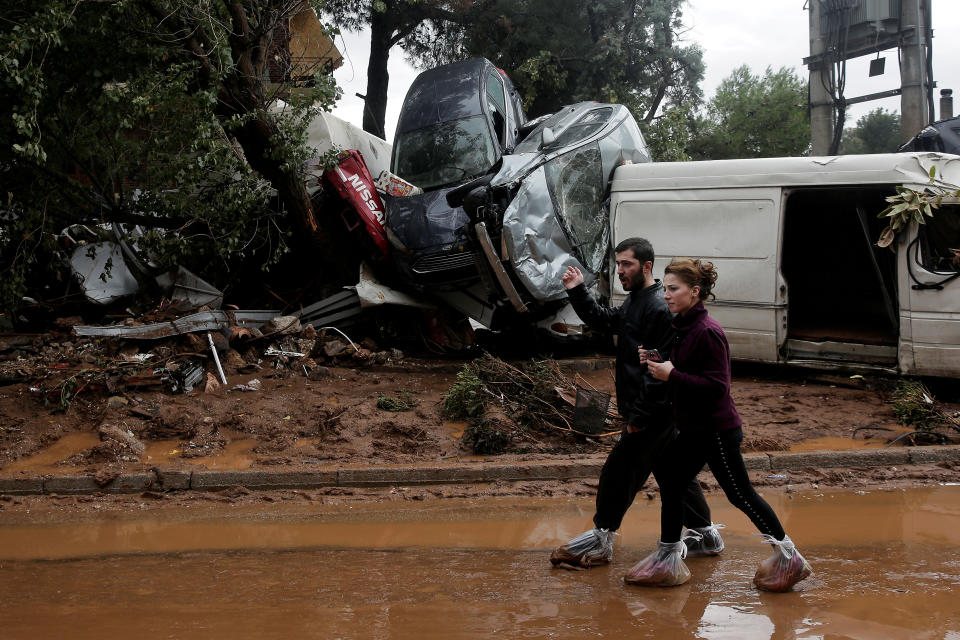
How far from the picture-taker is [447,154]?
10133mm

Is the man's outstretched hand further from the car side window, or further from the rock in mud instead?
the car side window

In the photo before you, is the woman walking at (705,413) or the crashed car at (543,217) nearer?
the woman walking at (705,413)

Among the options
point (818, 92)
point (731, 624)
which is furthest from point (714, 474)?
point (818, 92)

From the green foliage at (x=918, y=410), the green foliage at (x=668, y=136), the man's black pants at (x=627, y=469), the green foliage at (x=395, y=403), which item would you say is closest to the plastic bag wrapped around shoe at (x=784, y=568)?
the man's black pants at (x=627, y=469)

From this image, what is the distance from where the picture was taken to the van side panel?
8.12 m

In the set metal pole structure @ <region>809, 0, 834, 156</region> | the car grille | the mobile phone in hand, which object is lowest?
the mobile phone in hand

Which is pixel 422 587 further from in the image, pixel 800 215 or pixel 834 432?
pixel 800 215

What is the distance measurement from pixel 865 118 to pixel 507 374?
46.6m

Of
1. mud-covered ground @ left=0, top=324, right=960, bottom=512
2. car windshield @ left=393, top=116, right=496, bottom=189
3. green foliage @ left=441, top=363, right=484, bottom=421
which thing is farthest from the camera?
car windshield @ left=393, top=116, right=496, bottom=189

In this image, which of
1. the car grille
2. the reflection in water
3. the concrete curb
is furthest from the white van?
the reflection in water

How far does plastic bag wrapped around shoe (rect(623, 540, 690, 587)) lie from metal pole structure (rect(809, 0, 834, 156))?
17104 millimetres

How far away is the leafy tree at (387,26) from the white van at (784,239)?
10.1m

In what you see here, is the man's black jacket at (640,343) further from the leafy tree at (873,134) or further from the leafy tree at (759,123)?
→ the leafy tree at (873,134)

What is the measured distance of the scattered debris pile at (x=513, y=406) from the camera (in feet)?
20.9
